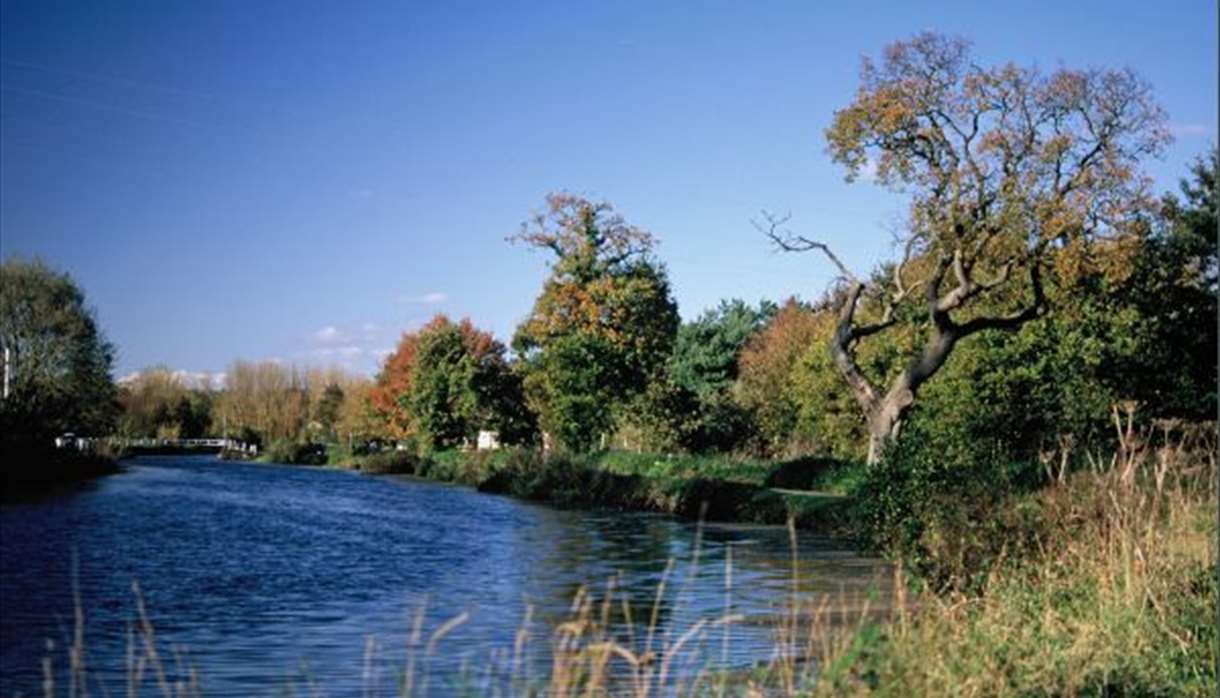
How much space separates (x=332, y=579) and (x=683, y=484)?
58.7ft

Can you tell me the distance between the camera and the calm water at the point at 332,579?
12.2m

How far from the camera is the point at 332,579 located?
62.8 ft

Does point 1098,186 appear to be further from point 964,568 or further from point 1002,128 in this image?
point 964,568

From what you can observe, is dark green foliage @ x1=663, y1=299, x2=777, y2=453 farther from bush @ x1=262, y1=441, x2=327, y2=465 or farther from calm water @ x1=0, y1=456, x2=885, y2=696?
bush @ x1=262, y1=441, x2=327, y2=465

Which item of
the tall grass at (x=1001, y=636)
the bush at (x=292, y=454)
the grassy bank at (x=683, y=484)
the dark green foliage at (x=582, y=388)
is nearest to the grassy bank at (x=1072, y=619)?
the tall grass at (x=1001, y=636)

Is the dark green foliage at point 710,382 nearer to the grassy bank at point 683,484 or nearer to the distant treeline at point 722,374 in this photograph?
the distant treeline at point 722,374

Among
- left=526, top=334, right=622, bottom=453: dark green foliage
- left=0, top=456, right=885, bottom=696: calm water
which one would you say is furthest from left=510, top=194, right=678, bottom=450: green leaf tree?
left=0, top=456, right=885, bottom=696: calm water

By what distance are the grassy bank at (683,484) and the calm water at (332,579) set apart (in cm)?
160

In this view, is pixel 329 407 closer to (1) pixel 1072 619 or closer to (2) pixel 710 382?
(2) pixel 710 382

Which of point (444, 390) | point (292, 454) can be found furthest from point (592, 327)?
point (292, 454)

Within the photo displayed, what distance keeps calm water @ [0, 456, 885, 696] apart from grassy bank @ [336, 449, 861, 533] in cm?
160

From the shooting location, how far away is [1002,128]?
30.8 meters

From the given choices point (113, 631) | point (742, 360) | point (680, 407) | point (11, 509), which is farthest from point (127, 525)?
point (742, 360)

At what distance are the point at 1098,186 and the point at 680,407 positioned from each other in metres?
22.8
